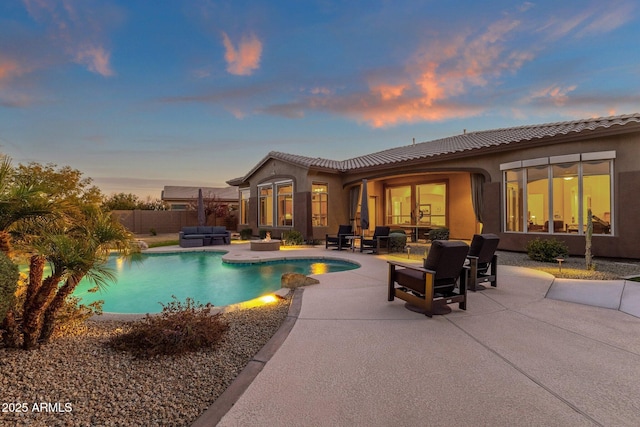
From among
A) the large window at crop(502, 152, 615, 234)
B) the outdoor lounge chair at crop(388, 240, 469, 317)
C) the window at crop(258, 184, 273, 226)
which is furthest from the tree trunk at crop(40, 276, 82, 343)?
the window at crop(258, 184, 273, 226)

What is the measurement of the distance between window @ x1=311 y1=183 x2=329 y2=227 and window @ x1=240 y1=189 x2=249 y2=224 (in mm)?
6223

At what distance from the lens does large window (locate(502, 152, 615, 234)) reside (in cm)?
886

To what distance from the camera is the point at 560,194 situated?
9.62m

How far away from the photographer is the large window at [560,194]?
8.86m

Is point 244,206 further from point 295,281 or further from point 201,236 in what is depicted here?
point 295,281

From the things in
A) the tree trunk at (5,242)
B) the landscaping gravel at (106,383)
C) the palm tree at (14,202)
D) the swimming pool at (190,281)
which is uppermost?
the palm tree at (14,202)

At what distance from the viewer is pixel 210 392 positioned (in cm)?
239

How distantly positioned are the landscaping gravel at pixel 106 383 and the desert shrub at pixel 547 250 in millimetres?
8982

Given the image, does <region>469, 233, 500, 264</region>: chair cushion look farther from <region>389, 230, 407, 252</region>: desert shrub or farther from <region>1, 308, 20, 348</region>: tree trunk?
<region>1, 308, 20, 348</region>: tree trunk

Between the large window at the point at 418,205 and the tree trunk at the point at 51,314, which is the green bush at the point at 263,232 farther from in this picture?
the tree trunk at the point at 51,314

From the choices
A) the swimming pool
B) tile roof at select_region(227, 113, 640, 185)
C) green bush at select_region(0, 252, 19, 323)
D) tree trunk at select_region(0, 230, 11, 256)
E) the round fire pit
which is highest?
tile roof at select_region(227, 113, 640, 185)

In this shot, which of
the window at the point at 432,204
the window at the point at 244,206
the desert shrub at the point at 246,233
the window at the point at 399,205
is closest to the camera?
the window at the point at 432,204

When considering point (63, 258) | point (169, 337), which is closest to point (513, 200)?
point (169, 337)

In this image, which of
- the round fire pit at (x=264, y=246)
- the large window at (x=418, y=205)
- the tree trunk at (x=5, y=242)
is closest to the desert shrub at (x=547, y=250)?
the large window at (x=418, y=205)
